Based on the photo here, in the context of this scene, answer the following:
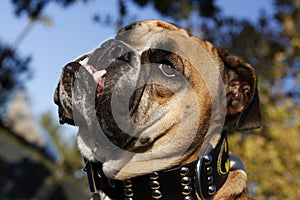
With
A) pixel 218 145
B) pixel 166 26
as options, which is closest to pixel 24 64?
pixel 166 26

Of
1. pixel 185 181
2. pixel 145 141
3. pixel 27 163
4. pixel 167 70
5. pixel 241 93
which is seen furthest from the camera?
pixel 27 163

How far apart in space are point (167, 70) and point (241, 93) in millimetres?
652

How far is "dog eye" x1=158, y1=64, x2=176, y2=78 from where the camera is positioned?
11.7 ft

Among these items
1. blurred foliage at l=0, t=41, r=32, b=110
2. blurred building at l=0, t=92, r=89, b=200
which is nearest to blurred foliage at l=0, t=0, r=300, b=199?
blurred foliage at l=0, t=41, r=32, b=110

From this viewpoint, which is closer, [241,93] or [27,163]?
[241,93]

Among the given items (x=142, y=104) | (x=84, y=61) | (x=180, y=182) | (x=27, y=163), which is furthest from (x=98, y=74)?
(x=27, y=163)

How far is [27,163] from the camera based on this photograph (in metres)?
30.2

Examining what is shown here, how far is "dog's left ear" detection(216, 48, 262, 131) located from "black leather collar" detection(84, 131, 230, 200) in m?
0.48

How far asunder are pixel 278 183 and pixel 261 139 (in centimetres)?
76

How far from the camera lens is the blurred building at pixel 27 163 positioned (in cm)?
2930

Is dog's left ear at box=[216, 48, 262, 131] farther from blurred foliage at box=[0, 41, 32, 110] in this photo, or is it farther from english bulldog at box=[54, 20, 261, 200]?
blurred foliage at box=[0, 41, 32, 110]

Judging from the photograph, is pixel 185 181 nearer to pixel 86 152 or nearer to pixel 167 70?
pixel 86 152

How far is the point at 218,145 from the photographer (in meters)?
3.40

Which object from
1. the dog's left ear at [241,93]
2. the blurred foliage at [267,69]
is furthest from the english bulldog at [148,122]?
the blurred foliage at [267,69]
